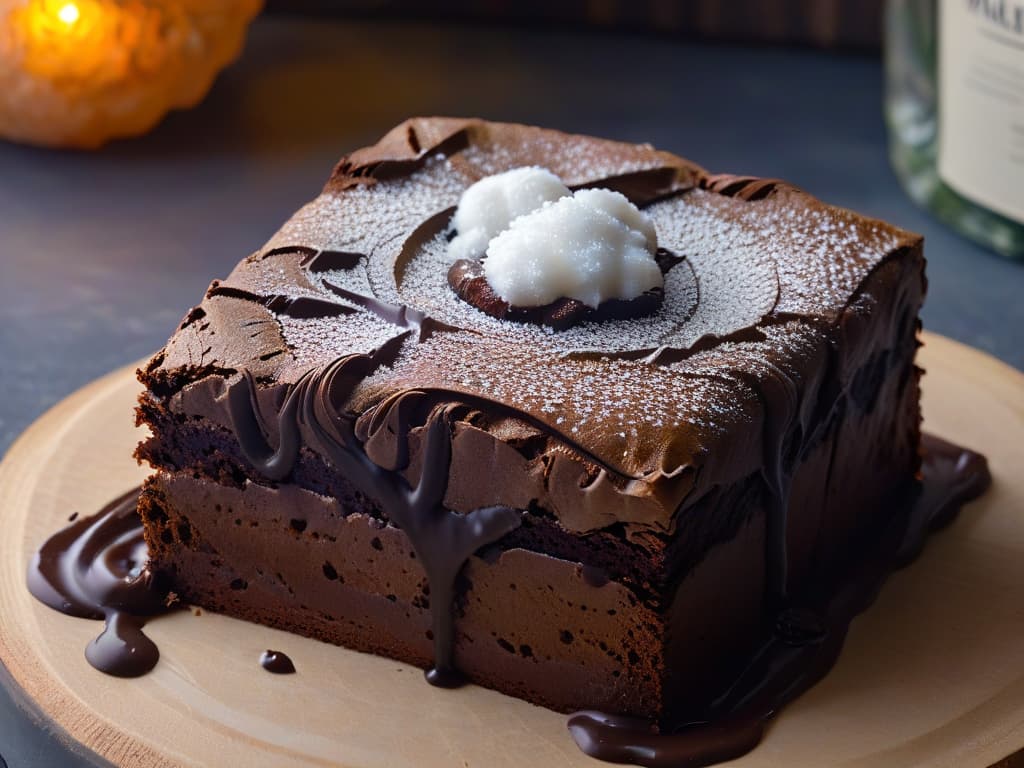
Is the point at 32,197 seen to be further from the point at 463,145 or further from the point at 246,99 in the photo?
the point at 463,145

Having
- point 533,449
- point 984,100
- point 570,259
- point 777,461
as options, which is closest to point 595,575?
point 533,449

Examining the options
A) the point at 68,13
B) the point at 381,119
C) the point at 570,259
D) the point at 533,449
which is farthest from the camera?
the point at 381,119

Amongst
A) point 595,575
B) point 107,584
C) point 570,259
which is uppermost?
point 570,259

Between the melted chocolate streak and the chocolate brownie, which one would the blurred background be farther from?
the chocolate brownie

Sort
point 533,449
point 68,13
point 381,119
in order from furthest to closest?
point 381,119 < point 68,13 < point 533,449

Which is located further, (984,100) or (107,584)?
(984,100)

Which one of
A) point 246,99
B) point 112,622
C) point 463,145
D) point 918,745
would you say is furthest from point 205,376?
point 246,99

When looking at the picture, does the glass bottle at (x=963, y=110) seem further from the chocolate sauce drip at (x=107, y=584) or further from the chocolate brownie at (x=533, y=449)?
the chocolate sauce drip at (x=107, y=584)

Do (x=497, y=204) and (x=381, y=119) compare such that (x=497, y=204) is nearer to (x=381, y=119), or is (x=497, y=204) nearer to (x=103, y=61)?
(x=103, y=61)
